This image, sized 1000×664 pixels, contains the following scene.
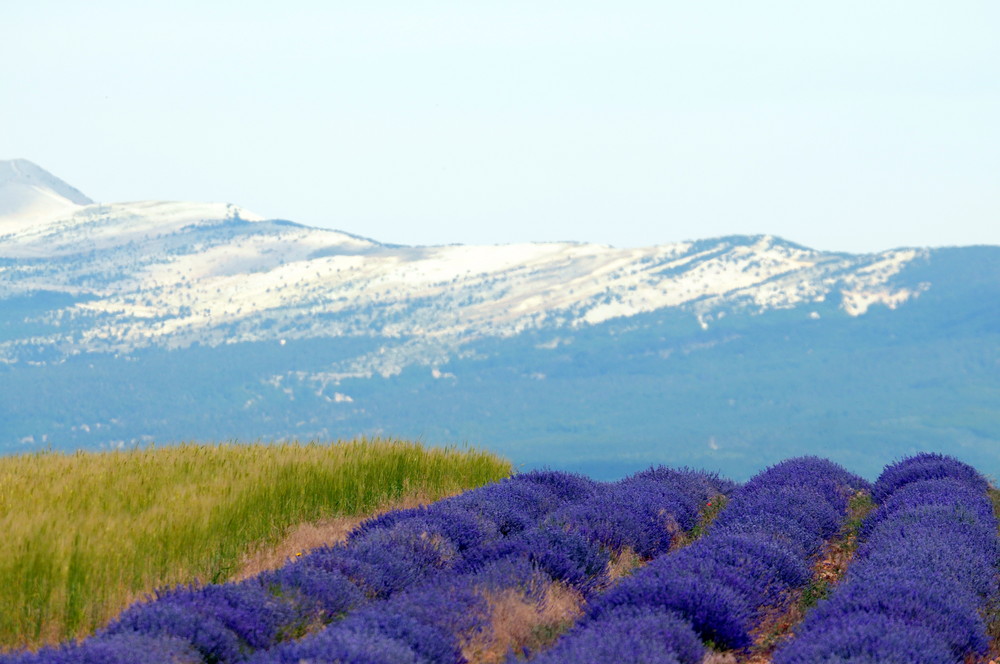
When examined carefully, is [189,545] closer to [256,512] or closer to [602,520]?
[256,512]

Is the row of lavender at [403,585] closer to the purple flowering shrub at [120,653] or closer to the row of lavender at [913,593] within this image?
the purple flowering shrub at [120,653]

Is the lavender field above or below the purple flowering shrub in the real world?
below

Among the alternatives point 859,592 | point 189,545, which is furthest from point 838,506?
point 189,545

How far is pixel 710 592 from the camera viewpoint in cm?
766

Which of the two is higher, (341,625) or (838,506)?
(341,625)

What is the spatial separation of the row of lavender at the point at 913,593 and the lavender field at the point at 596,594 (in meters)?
0.02

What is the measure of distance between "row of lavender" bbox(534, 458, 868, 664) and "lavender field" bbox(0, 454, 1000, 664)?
0.02 metres

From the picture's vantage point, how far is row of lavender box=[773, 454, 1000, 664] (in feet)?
21.4

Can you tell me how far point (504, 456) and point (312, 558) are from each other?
748cm

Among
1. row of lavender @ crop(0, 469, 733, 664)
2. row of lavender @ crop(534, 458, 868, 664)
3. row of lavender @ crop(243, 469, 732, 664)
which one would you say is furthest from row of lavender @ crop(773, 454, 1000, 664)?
row of lavender @ crop(0, 469, 733, 664)

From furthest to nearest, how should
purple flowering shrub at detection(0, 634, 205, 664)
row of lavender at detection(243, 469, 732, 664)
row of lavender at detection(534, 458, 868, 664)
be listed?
1. row of lavender at detection(534, 458, 868, 664)
2. row of lavender at detection(243, 469, 732, 664)
3. purple flowering shrub at detection(0, 634, 205, 664)

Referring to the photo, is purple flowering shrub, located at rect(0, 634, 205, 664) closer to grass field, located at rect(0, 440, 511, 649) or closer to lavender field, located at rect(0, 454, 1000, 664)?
lavender field, located at rect(0, 454, 1000, 664)

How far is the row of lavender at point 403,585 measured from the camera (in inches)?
248

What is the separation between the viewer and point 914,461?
17344mm
